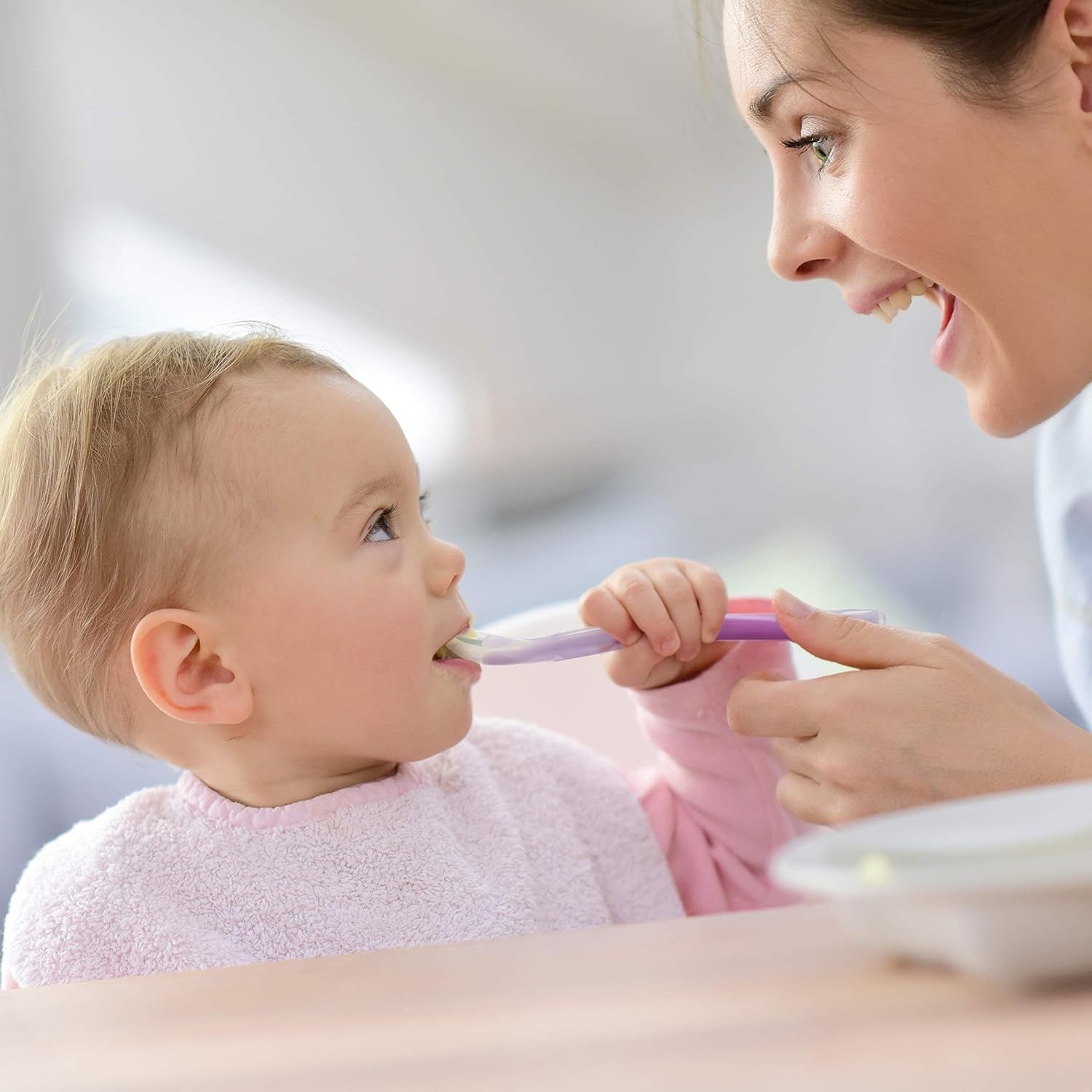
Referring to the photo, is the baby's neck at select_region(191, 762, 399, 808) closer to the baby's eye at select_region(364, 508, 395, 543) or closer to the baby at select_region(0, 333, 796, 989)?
the baby at select_region(0, 333, 796, 989)

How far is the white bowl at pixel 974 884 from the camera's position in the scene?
330mm

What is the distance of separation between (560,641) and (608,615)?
0.04m

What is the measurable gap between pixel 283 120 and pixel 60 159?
19.0 inches

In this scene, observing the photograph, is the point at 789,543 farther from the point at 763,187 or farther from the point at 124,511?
the point at 124,511

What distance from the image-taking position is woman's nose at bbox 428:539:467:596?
970 millimetres

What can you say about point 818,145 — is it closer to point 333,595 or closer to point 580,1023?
point 333,595

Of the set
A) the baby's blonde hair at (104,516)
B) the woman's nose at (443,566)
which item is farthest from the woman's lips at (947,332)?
the baby's blonde hair at (104,516)

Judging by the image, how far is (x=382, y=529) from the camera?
3.22 feet

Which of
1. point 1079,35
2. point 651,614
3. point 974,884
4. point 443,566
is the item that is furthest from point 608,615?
point 974,884

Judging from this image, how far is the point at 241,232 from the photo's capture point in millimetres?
2877

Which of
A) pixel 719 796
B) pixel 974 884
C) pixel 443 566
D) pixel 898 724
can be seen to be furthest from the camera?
pixel 719 796

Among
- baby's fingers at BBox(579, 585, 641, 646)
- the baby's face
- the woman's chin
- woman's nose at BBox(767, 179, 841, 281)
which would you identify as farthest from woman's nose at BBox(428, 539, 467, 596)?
the woman's chin

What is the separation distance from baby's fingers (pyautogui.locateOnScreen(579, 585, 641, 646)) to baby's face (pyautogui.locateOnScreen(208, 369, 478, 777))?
107mm

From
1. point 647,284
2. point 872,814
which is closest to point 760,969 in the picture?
point 872,814
